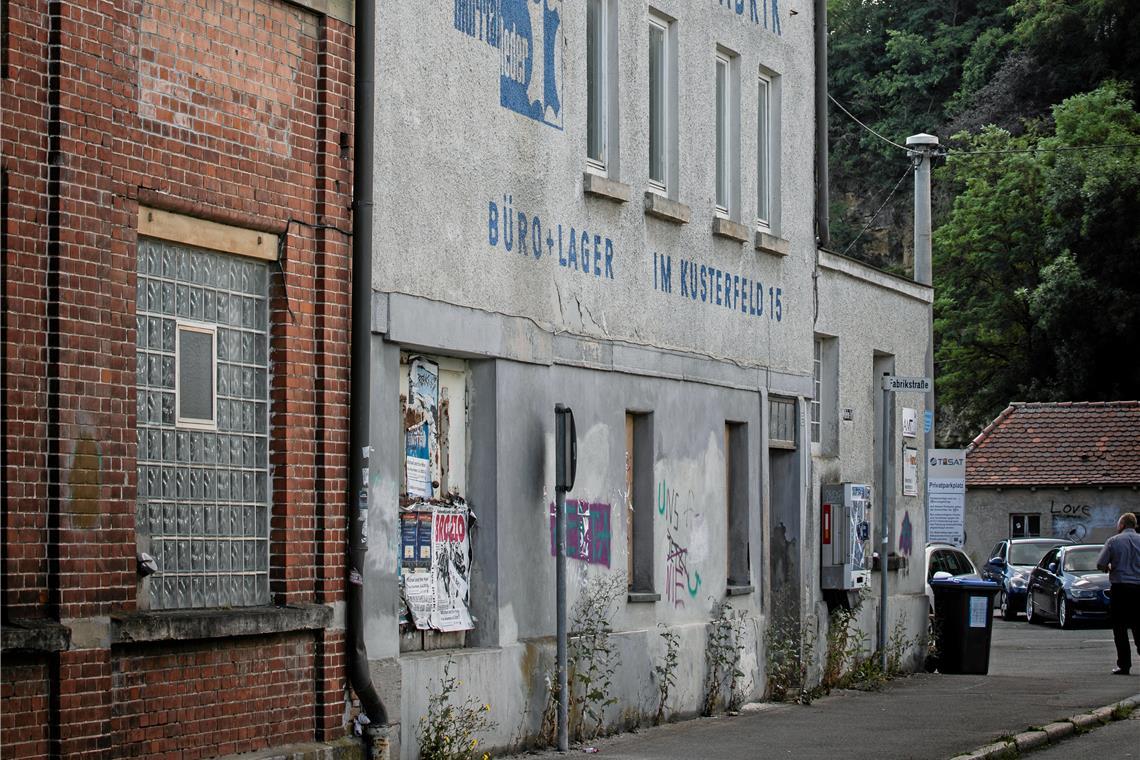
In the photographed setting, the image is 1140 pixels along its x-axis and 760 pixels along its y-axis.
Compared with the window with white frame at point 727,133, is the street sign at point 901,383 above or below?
below

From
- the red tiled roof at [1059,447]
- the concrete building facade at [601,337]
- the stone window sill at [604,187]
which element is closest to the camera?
the concrete building facade at [601,337]

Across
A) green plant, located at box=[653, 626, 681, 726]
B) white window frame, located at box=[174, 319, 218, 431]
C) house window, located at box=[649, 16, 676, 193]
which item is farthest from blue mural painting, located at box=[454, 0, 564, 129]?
green plant, located at box=[653, 626, 681, 726]

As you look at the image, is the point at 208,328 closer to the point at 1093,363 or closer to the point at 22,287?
the point at 22,287

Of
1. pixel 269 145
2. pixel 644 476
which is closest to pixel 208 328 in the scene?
pixel 269 145

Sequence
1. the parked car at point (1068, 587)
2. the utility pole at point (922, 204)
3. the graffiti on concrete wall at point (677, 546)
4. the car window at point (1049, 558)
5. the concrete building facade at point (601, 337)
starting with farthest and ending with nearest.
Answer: the car window at point (1049, 558) < the parked car at point (1068, 587) < the utility pole at point (922, 204) < the graffiti on concrete wall at point (677, 546) < the concrete building facade at point (601, 337)

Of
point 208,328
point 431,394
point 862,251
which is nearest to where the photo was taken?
point 208,328

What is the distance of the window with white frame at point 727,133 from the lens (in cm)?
1845

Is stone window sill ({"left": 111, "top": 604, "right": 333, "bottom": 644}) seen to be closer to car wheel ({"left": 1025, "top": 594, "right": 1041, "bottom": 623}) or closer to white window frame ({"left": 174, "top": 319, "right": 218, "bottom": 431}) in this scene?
white window frame ({"left": 174, "top": 319, "right": 218, "bottom": 431})

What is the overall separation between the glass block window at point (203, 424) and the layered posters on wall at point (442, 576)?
176cm

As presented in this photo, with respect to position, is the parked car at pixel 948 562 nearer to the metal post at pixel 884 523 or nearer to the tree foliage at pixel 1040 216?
the metal post at pixel 884 523

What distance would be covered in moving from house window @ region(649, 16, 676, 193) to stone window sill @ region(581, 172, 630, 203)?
1.13 m

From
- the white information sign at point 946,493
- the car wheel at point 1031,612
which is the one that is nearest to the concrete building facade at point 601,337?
the white information sign at point 946,493

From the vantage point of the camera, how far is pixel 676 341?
56.1ft

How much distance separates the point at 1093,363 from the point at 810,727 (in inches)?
1655
